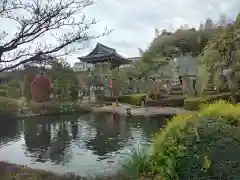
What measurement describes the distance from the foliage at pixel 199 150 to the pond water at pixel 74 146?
3.07 metres

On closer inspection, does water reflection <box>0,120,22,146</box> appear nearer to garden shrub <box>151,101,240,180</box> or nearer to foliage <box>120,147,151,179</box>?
foliage <box>120,147,151,179</box>

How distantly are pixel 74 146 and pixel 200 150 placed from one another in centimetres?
716

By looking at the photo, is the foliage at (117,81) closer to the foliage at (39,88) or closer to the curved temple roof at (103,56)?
the curved temple roof at (103,56)

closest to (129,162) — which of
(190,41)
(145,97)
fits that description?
(145,97)

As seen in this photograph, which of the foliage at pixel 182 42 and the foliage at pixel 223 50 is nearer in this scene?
the foliage at pixel 223 50

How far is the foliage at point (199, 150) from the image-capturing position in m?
3.52

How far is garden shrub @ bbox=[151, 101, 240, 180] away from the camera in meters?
3.52

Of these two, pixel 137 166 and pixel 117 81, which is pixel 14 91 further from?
pixel 137 166

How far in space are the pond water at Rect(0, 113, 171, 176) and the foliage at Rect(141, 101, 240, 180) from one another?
3.07m

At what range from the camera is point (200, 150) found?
358 cm

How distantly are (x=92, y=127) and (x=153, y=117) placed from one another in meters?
4.61

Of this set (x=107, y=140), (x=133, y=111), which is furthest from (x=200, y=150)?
(x=133, y=111)

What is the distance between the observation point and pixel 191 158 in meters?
3.53

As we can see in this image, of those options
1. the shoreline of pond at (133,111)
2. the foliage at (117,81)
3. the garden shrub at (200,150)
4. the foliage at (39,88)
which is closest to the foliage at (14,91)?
the foliage at (39,88)
